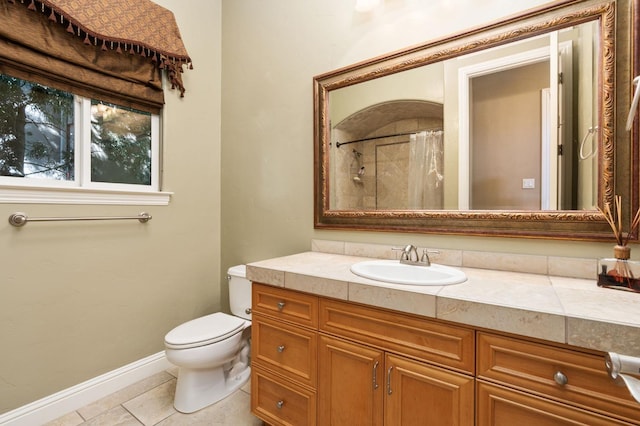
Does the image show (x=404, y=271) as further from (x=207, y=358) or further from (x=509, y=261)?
(x=207, y=358)

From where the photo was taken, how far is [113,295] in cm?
185

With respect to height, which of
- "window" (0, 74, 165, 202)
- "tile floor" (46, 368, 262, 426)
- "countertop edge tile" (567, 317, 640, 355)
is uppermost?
"window" (0, 74, 165, 202)

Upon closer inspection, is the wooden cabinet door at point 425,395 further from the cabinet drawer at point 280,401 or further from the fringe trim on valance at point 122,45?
the fringe trim on valance at point 122,45

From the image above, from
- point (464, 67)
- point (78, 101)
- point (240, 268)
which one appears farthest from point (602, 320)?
point (78, 101)

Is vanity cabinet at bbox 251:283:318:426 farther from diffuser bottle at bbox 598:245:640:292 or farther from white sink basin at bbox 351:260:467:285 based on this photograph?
diffuser bottle at bbox 598:245:640:292

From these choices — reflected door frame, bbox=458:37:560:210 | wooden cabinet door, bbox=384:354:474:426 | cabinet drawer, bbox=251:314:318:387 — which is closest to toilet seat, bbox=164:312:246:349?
cabinet drawer, bbox=251:314:318:387

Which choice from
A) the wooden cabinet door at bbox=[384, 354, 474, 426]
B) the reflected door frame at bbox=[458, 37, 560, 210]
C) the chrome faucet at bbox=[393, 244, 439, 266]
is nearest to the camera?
the wooden cabinet door at bbox=[384, 354, 474, 426]

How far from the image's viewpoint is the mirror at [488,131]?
117 centimetres

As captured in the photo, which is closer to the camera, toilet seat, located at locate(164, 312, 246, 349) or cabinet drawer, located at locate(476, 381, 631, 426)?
cabinet drawer, located at locate(476, 381, 631, 426)

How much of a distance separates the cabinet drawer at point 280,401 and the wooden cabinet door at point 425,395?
1.24 feet

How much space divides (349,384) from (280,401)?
42 cm

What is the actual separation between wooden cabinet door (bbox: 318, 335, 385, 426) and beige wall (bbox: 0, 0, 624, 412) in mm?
699

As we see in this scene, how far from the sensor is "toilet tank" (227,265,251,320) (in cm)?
204

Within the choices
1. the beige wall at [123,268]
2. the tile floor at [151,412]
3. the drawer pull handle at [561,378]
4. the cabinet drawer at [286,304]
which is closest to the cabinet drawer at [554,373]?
the drawer pull handle at [561,378]
